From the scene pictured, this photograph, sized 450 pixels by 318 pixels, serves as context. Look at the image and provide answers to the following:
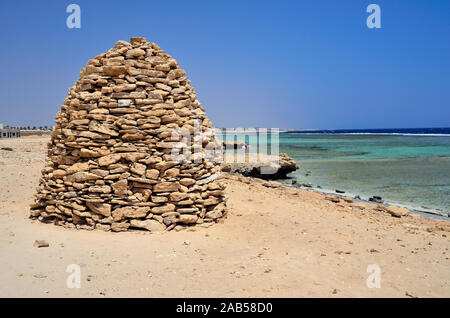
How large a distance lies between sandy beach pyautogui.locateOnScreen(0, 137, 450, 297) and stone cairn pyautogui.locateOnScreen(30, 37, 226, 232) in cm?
37

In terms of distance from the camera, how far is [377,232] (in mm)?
8352

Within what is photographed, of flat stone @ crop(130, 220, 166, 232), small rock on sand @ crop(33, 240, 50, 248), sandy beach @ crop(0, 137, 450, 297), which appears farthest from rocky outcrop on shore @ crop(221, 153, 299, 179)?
small rock on sand @ crop(33, 240, 50, 248)

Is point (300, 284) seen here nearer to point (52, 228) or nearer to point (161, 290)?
point (161, 290)

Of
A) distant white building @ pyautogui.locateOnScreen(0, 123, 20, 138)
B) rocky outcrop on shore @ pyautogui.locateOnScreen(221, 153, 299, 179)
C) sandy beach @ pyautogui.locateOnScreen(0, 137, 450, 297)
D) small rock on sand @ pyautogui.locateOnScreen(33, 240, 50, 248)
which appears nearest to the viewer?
sandy beach @ pyautogui.locateOnScreen(0, 137, 450, 297)

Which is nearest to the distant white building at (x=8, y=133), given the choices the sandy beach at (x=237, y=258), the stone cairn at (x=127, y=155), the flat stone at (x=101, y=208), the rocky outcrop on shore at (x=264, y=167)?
the rocky outcrop on shore at (x=264, y=167)

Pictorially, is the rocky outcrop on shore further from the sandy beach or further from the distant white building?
the distant white building

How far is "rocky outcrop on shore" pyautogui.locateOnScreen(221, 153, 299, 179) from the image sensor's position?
1942 cm

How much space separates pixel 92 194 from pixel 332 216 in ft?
20.3

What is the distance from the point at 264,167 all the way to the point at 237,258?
46.3 ft

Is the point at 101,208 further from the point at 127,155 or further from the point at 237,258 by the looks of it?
the point at 237,258

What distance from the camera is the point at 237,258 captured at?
6.03 meters

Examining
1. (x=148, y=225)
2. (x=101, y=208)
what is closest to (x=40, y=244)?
(x=101, y=208)

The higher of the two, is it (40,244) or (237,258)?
(40,244)
